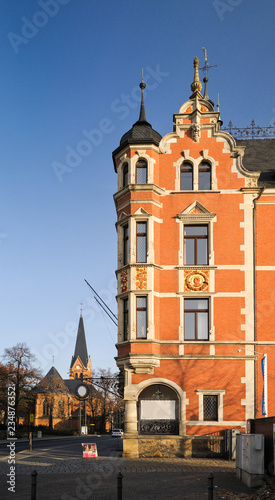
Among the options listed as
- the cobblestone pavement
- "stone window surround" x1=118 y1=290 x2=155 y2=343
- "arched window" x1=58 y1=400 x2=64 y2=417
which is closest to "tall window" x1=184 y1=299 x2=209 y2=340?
"stone window surround" x1=118 y1=290 x2=155 y2=343

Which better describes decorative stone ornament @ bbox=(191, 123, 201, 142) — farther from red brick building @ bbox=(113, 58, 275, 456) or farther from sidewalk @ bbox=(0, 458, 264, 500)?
sidewalk @ bbox=(0, 458, 264, 500)

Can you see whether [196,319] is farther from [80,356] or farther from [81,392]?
[80,356]

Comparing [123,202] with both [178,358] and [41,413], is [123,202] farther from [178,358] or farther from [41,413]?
[41,413]

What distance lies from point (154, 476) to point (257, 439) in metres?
4.20

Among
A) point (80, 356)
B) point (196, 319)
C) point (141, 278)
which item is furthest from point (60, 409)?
point (141, 278)

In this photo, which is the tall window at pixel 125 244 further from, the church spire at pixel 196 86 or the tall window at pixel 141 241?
the church spire at pixel 196 86

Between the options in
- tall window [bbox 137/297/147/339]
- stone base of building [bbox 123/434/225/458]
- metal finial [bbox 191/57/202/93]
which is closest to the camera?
stone base of building [bbox 123/434/225/458]

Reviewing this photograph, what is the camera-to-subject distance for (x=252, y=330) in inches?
1057

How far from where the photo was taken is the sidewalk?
14.9 m

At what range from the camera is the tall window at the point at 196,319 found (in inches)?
1064

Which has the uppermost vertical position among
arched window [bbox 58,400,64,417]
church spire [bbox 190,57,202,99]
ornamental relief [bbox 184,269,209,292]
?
church spire [bbox 190,57,202,99]

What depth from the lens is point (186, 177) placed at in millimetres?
28531

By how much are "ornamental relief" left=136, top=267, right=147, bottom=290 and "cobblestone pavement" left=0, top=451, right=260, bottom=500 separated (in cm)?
754

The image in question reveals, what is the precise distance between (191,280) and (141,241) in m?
3.01
